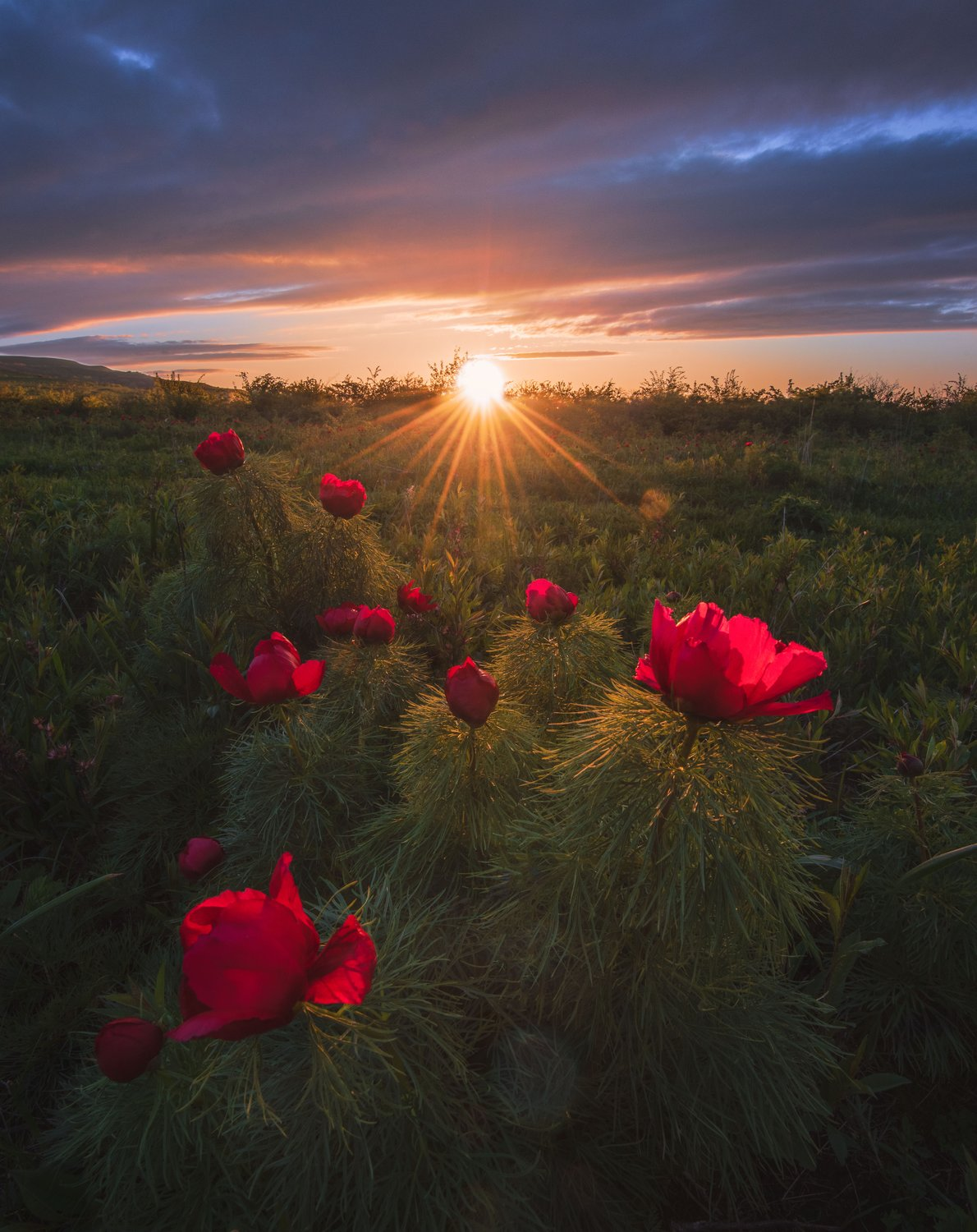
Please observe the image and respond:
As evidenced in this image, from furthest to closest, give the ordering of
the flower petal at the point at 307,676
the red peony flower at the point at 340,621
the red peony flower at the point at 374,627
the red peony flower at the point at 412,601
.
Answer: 1. the red peony flower at the point at 412,601
2. the red peony flower at the point at 340,621
3. the red peony flower at the point at 374,627
4. the flower petal at the point at 307,676

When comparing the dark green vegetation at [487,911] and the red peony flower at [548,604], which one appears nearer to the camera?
the dark green vegetation at [487,911]

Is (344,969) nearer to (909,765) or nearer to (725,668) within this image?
(725,668)

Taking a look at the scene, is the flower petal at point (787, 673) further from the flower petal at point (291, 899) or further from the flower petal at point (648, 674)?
the flower petal at point (291, 899)

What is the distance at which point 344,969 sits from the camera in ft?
2.68

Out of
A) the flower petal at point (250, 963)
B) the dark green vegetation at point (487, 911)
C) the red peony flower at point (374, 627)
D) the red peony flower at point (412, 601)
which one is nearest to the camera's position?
the flower petal at point (250, 963)

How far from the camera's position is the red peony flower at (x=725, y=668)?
0.84 m

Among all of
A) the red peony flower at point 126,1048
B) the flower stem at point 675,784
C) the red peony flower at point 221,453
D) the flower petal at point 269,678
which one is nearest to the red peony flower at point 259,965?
the red peony flower at point 126,1048

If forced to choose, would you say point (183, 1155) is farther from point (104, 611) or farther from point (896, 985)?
point (104, 611)

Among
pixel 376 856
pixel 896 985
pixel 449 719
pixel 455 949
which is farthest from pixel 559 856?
pixel 896 985

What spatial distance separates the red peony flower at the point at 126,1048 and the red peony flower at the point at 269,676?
23.0 inches

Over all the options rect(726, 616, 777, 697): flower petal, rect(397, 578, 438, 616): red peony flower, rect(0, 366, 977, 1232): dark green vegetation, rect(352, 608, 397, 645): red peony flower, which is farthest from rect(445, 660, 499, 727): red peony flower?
rect(397, 578, 438, 616): red peony flower

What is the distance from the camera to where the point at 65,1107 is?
4.18ft

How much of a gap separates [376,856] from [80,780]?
122cm

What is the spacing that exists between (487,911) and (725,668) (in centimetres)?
78
